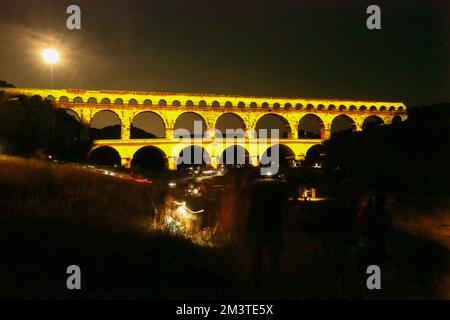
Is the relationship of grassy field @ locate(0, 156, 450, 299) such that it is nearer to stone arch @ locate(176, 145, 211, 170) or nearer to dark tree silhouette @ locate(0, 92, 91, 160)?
dark tree silhouette @ locate(0, 92, 91, 160)

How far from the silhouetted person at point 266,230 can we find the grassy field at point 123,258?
29cm

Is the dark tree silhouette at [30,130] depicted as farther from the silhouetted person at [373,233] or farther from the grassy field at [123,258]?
the silhouetted person at [373,233]

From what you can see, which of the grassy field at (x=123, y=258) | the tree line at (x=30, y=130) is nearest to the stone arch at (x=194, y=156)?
the tree line at (x=30, y=130)

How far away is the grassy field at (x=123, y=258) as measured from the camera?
5.29 metres

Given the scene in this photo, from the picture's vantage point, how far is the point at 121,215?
791 cm

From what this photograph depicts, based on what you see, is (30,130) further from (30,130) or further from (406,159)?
(406,159)

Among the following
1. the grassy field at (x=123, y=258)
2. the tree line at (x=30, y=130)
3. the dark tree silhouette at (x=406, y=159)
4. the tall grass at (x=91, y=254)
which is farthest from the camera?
the tree line at (x=30, y=130)

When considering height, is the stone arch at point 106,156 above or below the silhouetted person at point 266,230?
above

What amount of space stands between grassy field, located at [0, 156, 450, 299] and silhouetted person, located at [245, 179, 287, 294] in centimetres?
29

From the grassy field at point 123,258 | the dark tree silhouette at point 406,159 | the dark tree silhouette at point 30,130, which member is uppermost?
the dark tree silhouette at point 30,130

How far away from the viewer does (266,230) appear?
19.1 feet

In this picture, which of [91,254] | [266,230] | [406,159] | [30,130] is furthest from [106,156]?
[266,230]
